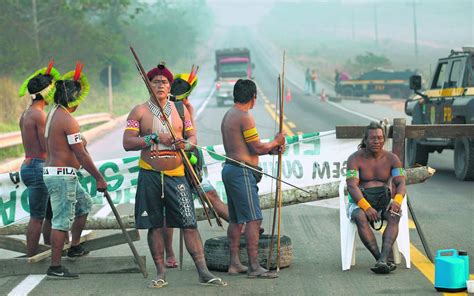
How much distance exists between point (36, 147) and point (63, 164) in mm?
685

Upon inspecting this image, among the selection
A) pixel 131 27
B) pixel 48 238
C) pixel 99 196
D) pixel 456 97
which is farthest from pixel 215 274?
pixel 131 27

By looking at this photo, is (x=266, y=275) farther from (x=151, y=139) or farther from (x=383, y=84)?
(x=383, y=84)

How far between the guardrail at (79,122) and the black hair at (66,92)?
11873 millimetres

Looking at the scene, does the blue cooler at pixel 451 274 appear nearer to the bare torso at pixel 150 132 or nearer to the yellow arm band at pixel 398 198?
the yellow arm band at pixel 398 198

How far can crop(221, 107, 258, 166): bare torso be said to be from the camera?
901cm

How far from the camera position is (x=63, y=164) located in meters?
8.98

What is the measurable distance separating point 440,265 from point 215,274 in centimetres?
214

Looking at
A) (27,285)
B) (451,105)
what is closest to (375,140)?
(27,285)

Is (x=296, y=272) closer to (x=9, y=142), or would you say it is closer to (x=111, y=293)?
(x=111, y=293)

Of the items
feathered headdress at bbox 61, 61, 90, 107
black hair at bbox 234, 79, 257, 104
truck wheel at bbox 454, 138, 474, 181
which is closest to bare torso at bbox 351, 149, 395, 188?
black hair at bbox 234, 79, 257, 104

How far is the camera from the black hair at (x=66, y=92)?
8.99 metres

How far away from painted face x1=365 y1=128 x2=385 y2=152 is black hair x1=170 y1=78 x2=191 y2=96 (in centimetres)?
188

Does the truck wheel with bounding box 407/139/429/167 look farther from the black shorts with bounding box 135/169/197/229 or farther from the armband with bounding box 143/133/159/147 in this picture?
the armband with bounding box 143/133/159/147

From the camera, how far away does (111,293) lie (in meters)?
8.40
